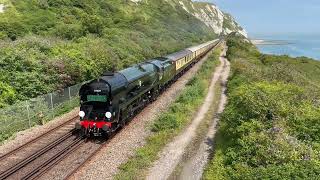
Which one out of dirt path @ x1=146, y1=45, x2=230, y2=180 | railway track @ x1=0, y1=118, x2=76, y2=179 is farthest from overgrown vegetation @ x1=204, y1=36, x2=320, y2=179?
railway track @ x1=0, y1=118, x2=76, y2=179

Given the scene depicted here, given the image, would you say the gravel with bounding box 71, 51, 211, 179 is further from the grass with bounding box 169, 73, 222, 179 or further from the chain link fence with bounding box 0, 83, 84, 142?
the chain link fence with bounding box 0, 83, 84, 142

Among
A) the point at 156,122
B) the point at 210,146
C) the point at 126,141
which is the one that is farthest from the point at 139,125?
the point at 210,146

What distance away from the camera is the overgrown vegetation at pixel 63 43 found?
33031 millimetres

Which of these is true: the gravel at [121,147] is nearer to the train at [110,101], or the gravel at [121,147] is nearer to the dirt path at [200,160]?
the train at [110,101]

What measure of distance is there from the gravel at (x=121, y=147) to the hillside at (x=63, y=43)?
349 inches

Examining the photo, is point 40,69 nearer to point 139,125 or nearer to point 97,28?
point 139,125

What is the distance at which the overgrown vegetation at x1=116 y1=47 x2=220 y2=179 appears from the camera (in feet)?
67.7

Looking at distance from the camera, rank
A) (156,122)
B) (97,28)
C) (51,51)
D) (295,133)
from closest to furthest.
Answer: (295,133)
(156,122)
(51,51)
(97,28)

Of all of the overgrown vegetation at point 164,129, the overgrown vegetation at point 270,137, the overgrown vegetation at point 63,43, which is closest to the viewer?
the overgrown vegetation at point 270,137

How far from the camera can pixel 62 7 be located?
243ft

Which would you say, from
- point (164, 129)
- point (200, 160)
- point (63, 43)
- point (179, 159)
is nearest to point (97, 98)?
point (164, 129)

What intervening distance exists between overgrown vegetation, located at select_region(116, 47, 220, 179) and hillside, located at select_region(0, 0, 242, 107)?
1078cm

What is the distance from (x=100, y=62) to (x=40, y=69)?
1011cm

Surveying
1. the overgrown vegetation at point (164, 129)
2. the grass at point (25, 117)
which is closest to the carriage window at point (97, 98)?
the overgrown vegetation at point (164, 129)
